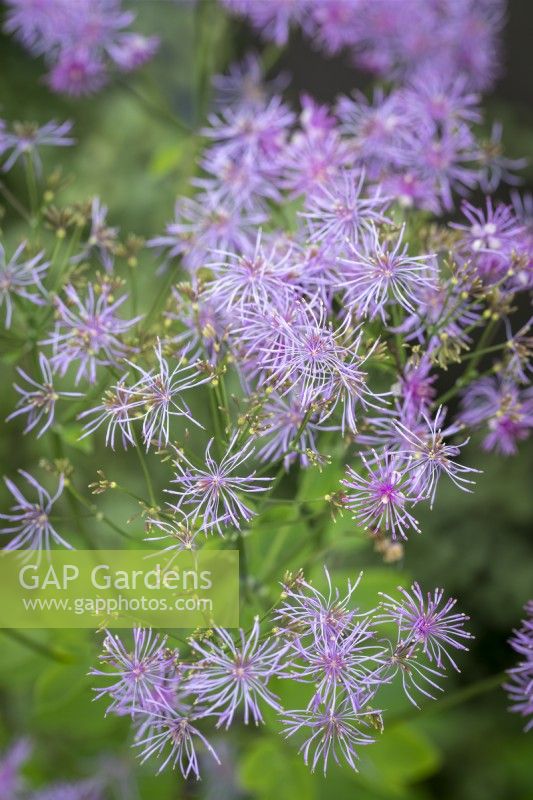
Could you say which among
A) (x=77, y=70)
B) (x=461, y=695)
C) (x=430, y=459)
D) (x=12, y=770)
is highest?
(x=77, y=70)

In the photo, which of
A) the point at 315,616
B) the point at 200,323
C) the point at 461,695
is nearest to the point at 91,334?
the point at 200,323

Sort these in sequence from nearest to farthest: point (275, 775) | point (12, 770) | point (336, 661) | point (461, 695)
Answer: point (336, 661), point (461, 695), point (275, 775), point (12, 770)

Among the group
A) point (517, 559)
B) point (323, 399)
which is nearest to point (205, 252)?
point (323, 399)

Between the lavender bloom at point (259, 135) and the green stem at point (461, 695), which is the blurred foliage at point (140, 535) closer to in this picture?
the green stem at point (461, 695)

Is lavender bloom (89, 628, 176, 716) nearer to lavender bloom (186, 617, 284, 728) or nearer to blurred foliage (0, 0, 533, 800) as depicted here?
lavender bloom (186, 617, 284, 728)

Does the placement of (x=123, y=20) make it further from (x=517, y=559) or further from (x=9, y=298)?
(x=517, y=559)

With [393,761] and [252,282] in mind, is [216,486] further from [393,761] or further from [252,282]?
[393,761]

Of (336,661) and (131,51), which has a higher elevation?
(131,51)

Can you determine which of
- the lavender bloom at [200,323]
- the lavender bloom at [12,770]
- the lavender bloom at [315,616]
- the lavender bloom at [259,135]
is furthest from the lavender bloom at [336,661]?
the lavender bloom at [12,770]
